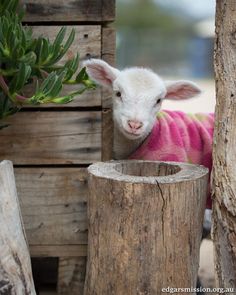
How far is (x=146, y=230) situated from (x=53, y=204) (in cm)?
62

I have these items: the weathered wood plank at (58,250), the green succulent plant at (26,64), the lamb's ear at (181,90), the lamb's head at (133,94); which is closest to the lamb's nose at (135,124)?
the lamb's head at (133,94)

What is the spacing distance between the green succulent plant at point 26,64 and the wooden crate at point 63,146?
13cm

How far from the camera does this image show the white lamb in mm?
2668

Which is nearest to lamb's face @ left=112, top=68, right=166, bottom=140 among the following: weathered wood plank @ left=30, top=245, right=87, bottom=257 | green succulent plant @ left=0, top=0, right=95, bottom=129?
green succulent plant @ left=0, top=0, right=95, bottom=129

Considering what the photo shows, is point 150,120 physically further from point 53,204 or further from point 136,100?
point 53,204

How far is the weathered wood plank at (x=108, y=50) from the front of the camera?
2652 mm

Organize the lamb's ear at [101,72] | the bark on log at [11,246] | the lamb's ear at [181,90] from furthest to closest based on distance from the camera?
1. the lamb's ear at [181,90]
2. the lamb's ear at [101,72]
3. the bark on log at [11,246]

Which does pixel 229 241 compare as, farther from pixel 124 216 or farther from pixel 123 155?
pixel 123 155

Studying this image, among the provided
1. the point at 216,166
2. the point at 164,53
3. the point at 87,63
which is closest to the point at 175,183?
the point at 216,166

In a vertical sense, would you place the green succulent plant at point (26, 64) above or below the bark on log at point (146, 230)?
above

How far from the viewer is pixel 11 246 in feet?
7.09

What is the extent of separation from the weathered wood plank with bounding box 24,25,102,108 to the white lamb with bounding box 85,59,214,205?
7cm

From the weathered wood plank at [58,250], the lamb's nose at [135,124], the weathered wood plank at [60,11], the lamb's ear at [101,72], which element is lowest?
the weathered wood plank at [58,250]

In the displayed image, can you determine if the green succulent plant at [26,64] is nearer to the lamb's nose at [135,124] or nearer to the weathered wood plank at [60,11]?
the weathered wood plank at [60,11]
